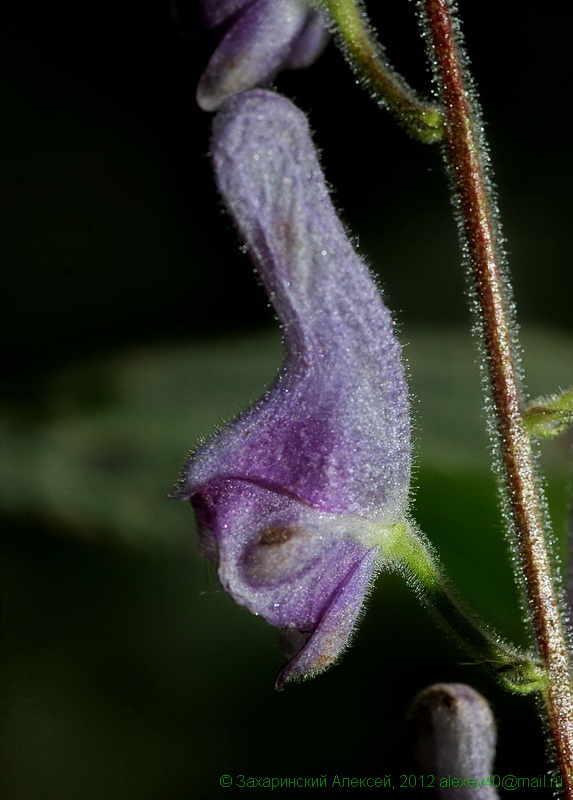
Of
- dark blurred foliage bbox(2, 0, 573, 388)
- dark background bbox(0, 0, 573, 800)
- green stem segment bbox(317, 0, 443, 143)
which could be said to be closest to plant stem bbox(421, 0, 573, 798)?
green stem segment bbox(317, 0, 443, 143)

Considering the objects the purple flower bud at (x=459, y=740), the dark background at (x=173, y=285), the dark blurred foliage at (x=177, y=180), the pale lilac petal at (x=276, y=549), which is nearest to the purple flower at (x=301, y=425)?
the pale lilac petal at (x=276, y=549)

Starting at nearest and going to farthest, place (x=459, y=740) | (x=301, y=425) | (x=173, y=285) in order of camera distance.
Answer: (x=301, y=425) < (x=459, y=740) < (x=173, y=285)

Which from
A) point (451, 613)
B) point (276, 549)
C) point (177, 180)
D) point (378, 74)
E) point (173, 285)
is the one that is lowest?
point (173, 285)

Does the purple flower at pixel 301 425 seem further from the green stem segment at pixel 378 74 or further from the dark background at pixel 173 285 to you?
the dark background at pixel 173 285

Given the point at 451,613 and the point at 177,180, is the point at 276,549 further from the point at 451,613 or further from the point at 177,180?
the point at 177,180

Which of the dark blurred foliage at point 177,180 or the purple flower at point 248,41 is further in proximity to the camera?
the dark blurred foliage at point 177,180

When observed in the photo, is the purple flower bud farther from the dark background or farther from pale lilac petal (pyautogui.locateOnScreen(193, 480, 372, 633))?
the dark background

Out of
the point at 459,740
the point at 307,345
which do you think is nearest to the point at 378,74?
the point at 307,345
